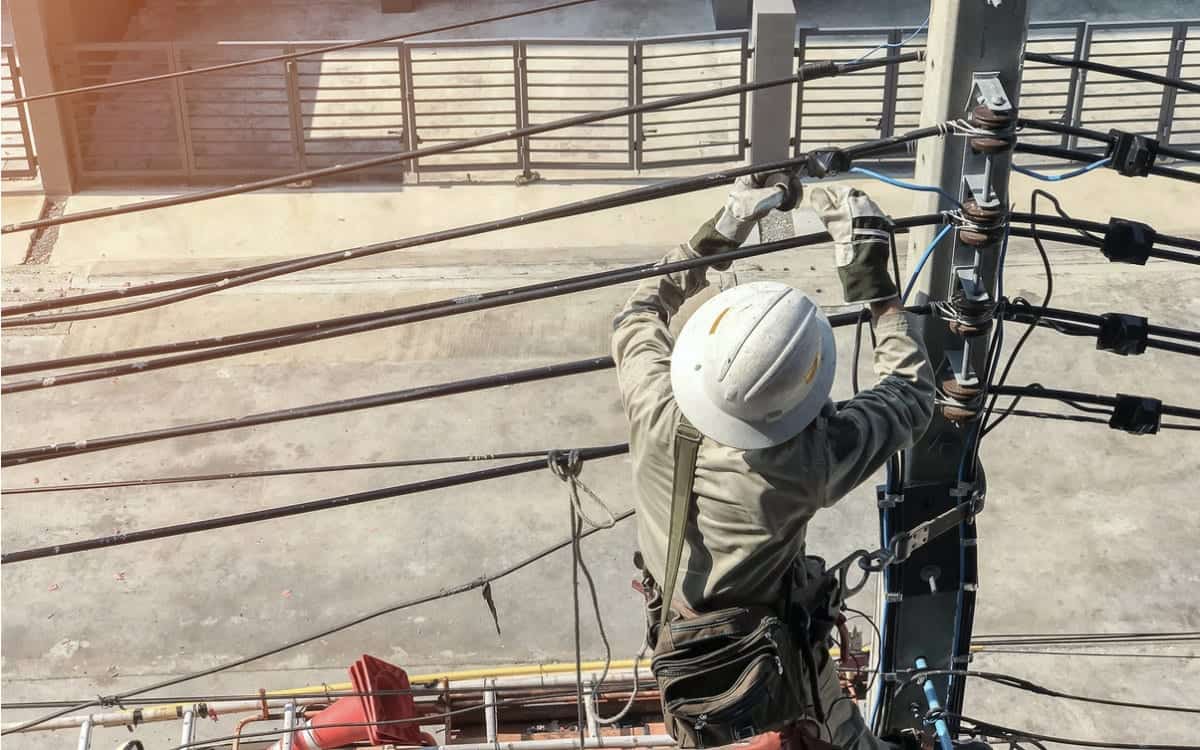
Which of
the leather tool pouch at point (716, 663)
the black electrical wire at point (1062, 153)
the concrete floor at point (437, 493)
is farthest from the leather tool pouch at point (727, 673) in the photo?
the concrete floor at point (437, 493)

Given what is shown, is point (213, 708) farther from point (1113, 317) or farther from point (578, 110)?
point (578, 110)

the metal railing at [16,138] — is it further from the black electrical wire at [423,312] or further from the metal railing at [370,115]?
the black electrical wire at [423,312]

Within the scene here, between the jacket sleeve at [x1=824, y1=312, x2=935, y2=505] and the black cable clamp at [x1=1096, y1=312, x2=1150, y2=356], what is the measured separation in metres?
0.84

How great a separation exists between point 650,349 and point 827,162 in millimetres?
924

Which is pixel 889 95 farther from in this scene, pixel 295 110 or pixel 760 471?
pixel 760 471

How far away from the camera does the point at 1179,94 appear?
1742 cm

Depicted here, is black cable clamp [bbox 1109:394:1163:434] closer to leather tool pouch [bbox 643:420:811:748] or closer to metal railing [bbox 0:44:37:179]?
leather tool pouch [bbox 643:420:811:748]

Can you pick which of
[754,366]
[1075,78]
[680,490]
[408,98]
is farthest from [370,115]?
[754,366]

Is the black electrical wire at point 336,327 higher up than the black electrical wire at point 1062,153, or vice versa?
the black electrical wire at point 1062,153

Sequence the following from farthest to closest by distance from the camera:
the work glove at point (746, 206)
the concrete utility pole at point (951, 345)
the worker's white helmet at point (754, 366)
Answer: the work glove at point (746, 206) < the concrete utility pole at point (951, 345) < the worker's white helmet at point (754, 366)

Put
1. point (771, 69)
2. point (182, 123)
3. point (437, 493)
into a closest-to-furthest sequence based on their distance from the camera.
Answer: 1. point (437, 493)
2. point (771, 69)
3. point (182, 123)

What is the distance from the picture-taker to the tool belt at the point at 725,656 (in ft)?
15.2

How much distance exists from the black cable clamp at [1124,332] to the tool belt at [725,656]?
5.00 feet

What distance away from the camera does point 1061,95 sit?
1655cm
